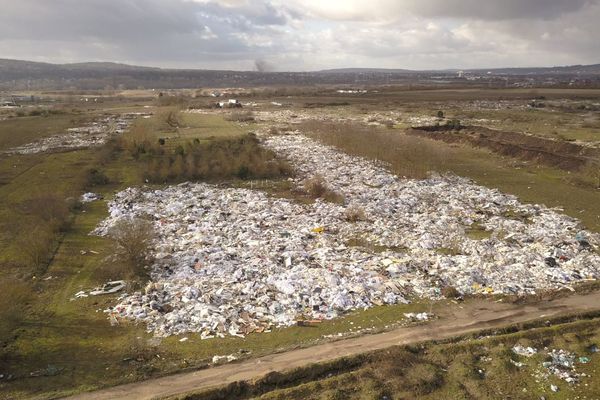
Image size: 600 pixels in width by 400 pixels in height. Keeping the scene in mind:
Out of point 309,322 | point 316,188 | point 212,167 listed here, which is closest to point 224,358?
point 309,322

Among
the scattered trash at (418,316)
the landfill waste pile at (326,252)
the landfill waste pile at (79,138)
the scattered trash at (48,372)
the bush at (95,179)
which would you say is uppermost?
the landfill waste pile at (79,138)

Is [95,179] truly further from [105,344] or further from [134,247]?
[105,344]

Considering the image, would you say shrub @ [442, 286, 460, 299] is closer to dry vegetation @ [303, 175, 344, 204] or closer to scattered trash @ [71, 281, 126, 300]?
dry vegetation @ [303, 175, 344, 204]

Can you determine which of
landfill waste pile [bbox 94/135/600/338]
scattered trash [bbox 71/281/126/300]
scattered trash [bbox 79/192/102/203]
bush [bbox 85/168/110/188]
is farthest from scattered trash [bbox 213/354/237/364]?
bush [bbox 85/168/110/188]

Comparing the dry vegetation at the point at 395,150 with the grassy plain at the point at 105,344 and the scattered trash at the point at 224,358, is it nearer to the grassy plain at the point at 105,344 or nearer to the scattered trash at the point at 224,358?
the grassy plain at the point at 105,344

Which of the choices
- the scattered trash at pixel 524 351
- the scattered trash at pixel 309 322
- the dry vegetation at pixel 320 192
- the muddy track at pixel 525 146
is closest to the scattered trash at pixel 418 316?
the scattered trash at pixel 524 351

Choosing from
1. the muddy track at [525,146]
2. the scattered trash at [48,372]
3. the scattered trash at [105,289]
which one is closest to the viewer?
the scattered trash at [48,372]
